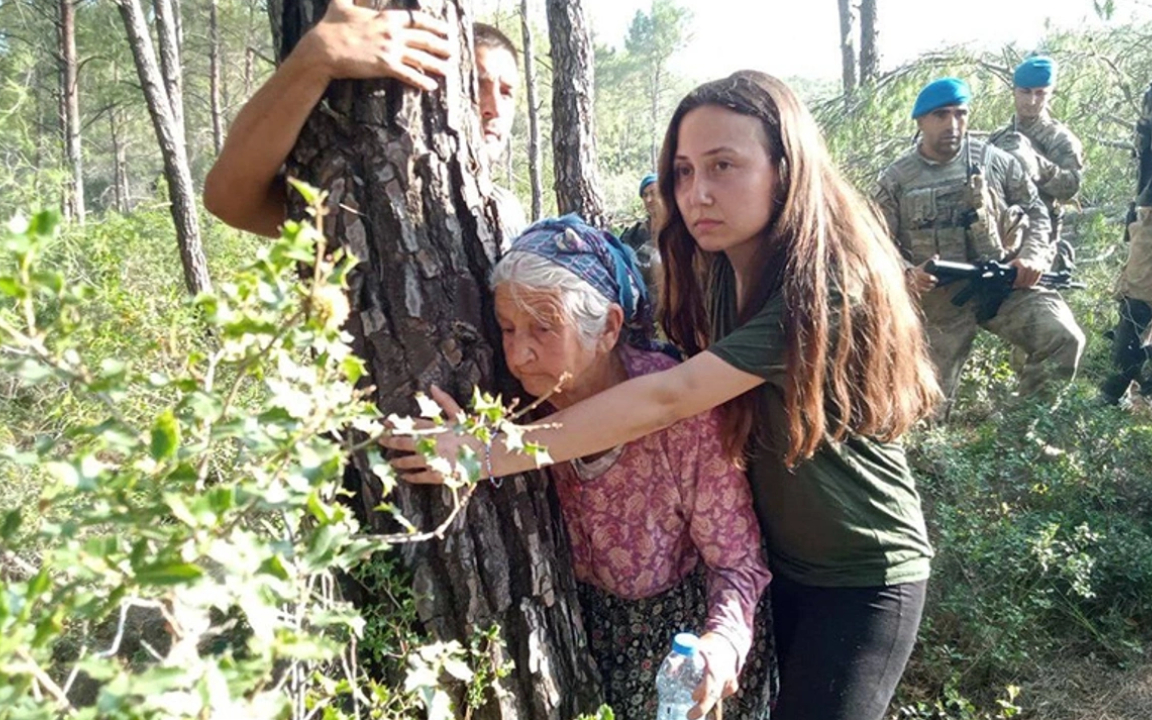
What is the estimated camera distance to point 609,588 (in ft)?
5.81

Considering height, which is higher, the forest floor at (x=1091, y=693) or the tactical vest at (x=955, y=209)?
the tactical vest at (x=955, y=209)

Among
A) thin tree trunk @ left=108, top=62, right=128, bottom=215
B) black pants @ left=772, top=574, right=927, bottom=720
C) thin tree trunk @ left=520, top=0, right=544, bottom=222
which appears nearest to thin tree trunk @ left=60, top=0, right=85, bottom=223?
thin tree trunk @ left=520, top=0, right=544, bottom=222

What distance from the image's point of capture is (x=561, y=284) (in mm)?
1561

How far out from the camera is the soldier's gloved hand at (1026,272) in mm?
5289

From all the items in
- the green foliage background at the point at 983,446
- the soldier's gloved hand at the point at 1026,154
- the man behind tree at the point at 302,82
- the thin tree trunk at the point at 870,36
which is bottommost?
the green foliage background at the point at 983,446

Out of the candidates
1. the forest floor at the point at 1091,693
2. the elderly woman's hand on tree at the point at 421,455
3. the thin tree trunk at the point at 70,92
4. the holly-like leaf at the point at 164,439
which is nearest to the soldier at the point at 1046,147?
the forest floor at the point at 1091,693

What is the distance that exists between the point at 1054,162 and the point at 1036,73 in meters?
0.59

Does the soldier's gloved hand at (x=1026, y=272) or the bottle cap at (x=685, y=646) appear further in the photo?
the soldier's gloved hand at (x=1026, y=272)

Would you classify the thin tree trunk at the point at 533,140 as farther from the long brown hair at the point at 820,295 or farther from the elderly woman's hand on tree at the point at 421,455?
the elderly woman's hand on tree at the point at 421,455

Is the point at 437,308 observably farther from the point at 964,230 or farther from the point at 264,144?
the point at 964,230

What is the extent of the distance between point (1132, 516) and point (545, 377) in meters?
3.69

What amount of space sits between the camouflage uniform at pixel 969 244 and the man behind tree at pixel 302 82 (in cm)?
453

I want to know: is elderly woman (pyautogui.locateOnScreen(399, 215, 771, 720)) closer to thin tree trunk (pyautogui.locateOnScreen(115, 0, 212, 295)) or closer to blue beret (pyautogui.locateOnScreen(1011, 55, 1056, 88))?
blue beret (pyautogui.locateOnScreen(1011, 55, 1056, 88))

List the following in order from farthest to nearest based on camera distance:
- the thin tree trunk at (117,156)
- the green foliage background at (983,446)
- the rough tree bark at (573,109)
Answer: the thin tree trunk at (117,156) < the rough tree bark at (573,109) < the green foliage background at (983,446)
